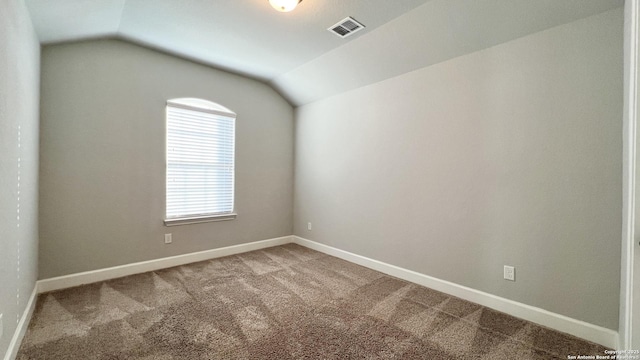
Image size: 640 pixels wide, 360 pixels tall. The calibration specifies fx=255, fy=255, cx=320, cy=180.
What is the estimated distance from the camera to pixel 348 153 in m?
3.69

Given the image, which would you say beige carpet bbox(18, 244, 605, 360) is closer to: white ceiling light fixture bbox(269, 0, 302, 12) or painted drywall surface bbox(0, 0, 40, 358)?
painted drywall surface bbox(0, 0, 40, 358)

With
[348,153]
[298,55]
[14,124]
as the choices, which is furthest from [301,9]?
[14,124]

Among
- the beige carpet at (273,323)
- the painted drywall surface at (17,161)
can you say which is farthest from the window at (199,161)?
the painted drywall surface at (17,161)

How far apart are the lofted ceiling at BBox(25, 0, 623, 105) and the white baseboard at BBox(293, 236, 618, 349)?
7.66 ft

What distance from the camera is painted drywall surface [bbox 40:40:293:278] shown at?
260cm

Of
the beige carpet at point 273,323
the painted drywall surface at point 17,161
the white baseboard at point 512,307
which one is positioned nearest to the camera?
the painted drywall surface at point 17,161

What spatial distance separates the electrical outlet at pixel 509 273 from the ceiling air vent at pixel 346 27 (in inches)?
106

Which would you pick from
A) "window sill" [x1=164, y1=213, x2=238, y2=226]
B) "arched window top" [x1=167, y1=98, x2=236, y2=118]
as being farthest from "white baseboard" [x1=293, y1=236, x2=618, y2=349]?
"arched window top" [x1=167, y1=98, x2=236, y2=118]

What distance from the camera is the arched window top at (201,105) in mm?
3387

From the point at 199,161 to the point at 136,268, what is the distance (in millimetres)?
1520

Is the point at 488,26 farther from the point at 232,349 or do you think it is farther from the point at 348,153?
the point at 232,349

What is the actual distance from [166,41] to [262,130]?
5.54 ft

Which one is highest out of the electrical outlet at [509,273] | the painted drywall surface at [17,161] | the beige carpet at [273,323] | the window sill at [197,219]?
the painted drywall surface at [17,161]

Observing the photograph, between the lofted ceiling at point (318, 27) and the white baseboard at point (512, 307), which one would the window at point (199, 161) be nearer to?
the lofted ceiling at point (318, 27)
